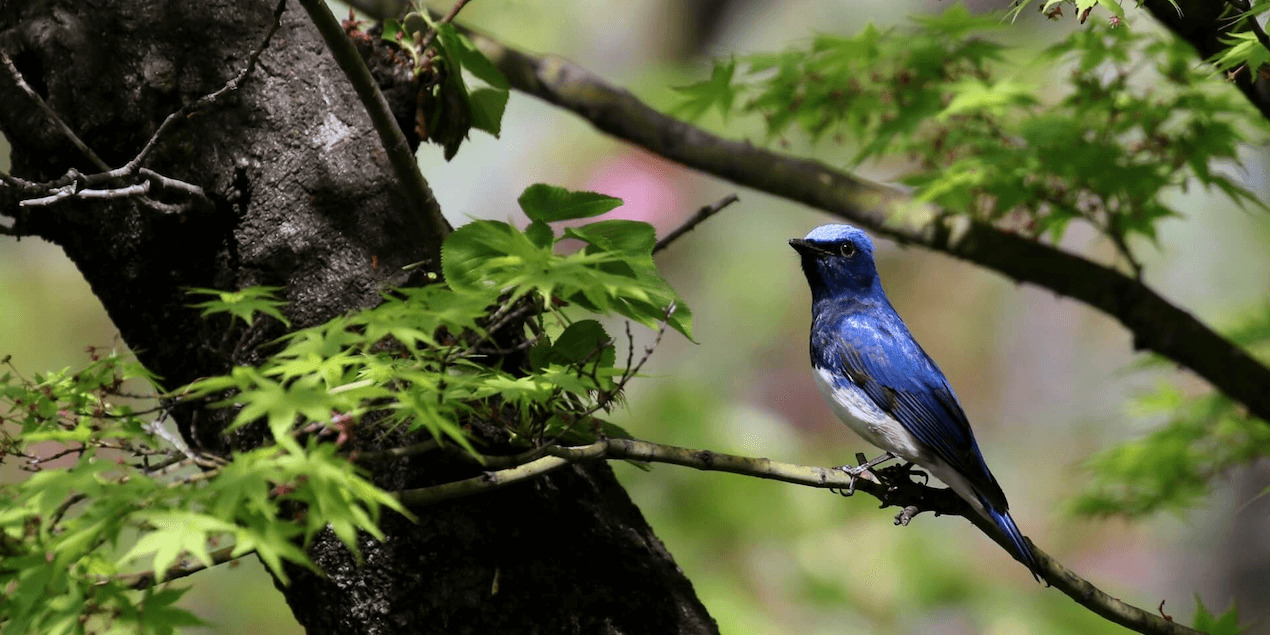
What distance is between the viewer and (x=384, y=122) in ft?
5.91

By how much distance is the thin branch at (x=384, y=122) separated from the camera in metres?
1.63

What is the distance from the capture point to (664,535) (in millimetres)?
5715

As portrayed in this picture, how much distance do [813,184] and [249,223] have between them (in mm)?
1958

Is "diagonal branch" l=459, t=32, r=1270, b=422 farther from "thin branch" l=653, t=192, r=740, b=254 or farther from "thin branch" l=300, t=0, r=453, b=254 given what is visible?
"thin branch" l=300, t=0, r=453, b=254

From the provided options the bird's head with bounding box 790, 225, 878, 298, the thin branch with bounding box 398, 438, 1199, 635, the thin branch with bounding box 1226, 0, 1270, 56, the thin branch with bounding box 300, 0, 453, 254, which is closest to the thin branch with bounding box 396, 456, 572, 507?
the thin branch with bounding box 398, 438, 1199, 635

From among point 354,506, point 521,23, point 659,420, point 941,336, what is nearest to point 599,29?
point 521,23

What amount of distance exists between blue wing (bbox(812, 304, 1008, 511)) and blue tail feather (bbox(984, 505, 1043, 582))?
0.12ft

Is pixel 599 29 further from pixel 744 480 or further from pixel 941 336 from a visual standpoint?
pixel 744 480

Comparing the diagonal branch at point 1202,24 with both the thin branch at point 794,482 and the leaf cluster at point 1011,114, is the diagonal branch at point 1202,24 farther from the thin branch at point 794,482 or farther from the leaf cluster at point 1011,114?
the thin branch at point 794,482

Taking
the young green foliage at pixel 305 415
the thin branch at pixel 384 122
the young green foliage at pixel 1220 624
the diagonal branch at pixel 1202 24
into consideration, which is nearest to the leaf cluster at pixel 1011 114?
the diagonal branch at pixel 1202 24

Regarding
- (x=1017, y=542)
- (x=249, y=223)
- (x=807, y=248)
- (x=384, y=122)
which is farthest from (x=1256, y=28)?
(x=249, y=223)

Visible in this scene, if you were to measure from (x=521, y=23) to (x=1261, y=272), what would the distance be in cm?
863

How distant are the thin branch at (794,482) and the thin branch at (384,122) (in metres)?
0.58

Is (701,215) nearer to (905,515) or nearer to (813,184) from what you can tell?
(905,515)
